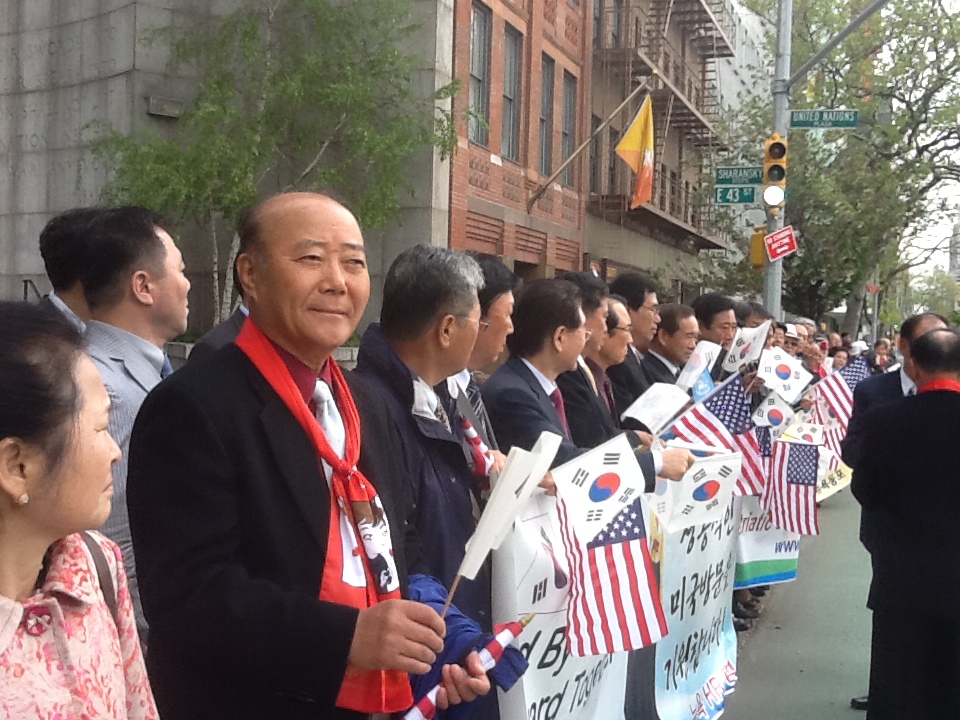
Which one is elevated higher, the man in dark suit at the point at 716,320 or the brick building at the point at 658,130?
the brick building at the point at 658,130

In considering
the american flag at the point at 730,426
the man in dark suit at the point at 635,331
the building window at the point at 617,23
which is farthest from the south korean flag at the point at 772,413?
the building window at the point at 617,23

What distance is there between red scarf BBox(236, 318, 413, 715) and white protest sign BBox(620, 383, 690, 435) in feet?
9.32

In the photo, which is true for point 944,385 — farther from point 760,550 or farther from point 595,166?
point 595,166

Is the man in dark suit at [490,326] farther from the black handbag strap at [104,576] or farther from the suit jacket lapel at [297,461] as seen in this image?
the black handbag strap at [104,576]

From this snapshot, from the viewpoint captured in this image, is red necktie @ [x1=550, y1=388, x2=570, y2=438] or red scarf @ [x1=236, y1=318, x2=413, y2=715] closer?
red scarf @ [x1=236, y1=318, x2=413, y2=715]

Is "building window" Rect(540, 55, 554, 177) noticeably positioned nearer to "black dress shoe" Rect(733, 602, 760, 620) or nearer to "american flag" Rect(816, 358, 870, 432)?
"american flag" Rect(816, 358, 870, 432)

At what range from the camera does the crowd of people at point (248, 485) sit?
1768 mm

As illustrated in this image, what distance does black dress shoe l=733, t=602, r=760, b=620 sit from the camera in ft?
24.3

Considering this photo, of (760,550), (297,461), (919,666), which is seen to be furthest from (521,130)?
(297,461)

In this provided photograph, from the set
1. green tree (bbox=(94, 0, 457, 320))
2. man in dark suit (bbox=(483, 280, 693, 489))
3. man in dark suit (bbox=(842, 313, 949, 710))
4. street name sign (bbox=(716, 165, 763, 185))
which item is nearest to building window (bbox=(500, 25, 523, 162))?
green tree (bbox=(94, 0, 457, 320))

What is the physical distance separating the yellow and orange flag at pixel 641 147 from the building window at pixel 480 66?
2330mm

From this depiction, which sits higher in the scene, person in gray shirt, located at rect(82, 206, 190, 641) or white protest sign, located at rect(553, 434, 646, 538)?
person in gray shirt, located at rect(82, 206, 190, 641)

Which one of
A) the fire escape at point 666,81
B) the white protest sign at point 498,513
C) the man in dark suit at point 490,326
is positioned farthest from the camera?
the fire escape at point 666,81

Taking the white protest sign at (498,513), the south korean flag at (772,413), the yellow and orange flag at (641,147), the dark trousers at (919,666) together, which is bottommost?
the dark trousers at (919,666)
